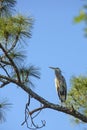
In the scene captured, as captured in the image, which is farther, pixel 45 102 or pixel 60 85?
pixel 60 85

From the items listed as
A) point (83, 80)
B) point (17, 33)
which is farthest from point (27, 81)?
point (83, 80)

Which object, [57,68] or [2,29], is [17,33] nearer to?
[2,29]

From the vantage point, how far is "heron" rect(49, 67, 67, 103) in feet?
7.80

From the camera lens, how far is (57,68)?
2617mm

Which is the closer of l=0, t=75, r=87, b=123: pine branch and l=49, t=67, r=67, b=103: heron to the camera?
l=0, t=75, r=87, b=123: pine branch

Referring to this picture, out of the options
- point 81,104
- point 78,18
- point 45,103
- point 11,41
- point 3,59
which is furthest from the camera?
point 81,104

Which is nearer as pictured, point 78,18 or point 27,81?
point 78,18

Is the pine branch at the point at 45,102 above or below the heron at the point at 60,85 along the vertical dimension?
above

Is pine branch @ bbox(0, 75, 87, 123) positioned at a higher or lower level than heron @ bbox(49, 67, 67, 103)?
higher

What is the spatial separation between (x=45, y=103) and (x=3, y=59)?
39 centimetres

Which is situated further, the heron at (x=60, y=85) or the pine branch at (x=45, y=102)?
the heron at (x=60, y=85)

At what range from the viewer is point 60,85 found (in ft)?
7.98

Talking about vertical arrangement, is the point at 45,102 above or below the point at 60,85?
above

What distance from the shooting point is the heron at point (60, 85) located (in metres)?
2.38
